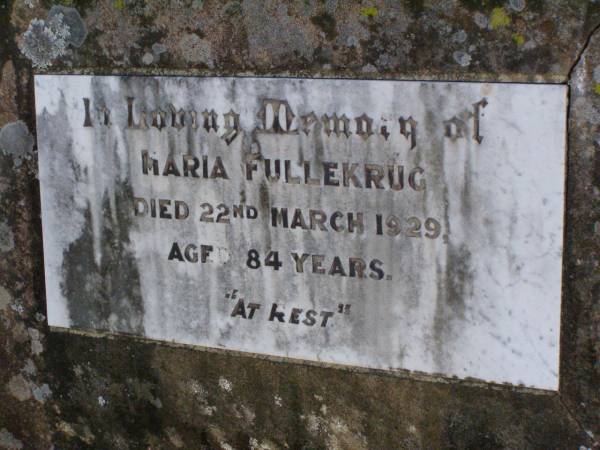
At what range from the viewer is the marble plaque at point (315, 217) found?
202 centimetres

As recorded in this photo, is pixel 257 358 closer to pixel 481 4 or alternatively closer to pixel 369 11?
pixel 369 11

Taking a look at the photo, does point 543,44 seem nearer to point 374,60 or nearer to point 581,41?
point 581,41

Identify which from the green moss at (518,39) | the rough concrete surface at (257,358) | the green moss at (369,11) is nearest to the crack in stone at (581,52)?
the rough concrete surface at (257,358)

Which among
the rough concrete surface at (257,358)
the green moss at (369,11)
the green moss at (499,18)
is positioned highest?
the green moss at (369,11)

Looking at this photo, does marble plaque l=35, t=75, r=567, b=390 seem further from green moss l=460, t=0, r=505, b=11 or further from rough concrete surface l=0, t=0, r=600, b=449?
green moss l=460, t=0, r=505, b=11

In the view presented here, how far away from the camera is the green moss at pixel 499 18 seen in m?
1.99

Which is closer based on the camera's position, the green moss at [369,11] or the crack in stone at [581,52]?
the crack in stone at [581,52]

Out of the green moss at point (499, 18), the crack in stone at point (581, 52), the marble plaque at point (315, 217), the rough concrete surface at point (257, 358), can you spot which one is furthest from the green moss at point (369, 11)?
the crack in stone at point (581, 52)

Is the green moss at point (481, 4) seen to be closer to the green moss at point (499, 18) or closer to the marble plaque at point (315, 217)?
the green moss at point (499, 18)

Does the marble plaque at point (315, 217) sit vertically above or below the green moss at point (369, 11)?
below

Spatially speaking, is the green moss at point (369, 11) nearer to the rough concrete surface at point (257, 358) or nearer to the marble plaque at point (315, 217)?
the rough concrete surface at point (257, 358)

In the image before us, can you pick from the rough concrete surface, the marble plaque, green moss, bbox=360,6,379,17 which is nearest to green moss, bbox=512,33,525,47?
the rough concrete surface

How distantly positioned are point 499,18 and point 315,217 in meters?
0.77

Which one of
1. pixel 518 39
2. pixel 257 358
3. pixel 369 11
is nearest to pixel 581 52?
pixel 518 39
